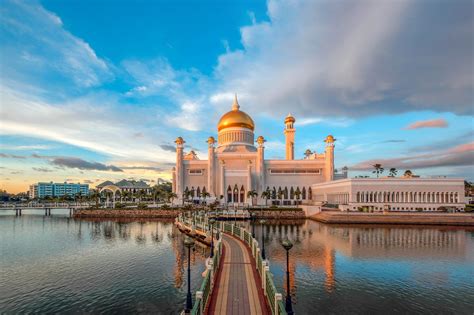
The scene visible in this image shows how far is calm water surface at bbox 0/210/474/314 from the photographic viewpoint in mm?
18211

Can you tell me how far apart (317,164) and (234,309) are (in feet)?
266

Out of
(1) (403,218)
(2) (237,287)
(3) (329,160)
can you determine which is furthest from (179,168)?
(2) (237,287)

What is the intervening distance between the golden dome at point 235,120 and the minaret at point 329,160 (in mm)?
25343

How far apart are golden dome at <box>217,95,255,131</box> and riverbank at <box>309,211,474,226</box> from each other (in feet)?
155

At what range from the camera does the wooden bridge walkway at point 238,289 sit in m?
12.6

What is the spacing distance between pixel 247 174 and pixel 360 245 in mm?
51108

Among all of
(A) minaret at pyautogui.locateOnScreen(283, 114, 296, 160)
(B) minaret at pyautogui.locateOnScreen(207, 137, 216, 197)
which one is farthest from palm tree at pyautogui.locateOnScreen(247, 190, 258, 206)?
(A) minaret at pyautogui.locateOnScreen(283, 114, 296, 160)

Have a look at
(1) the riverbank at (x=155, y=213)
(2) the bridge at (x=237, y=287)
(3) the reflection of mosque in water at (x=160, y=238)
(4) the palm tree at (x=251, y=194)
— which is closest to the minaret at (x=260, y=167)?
(4) the palm tree at (x=251, y=194)

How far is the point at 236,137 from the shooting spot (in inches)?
3760

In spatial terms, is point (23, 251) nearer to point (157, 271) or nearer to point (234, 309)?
point (157, 271)

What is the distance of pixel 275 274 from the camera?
75.5 feet

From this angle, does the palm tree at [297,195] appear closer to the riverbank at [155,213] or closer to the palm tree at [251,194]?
the palm tree at [251,194]

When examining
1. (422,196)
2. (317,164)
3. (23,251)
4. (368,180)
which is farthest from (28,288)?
(317,164)

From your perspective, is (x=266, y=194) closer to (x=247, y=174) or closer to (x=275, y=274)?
(x=247, y=174)
